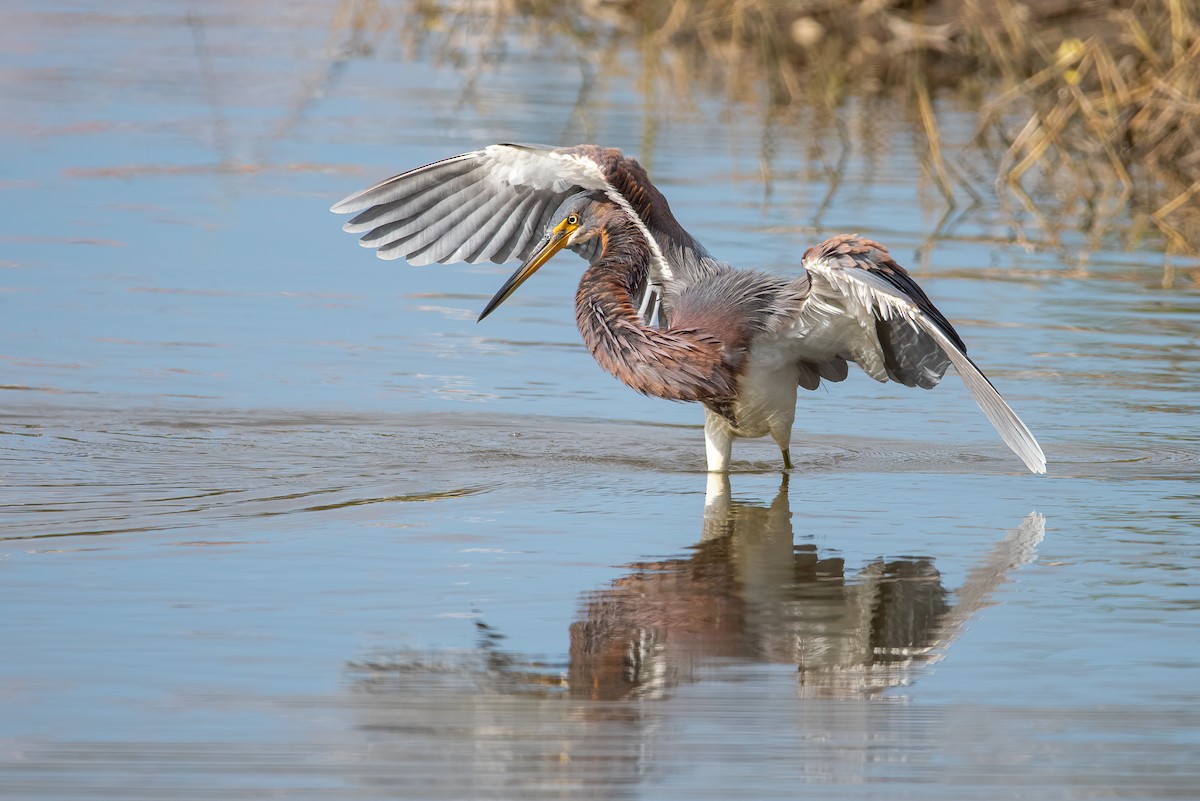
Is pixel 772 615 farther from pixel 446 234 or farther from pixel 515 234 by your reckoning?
pixel 446 234

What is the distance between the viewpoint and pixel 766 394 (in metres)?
6.86

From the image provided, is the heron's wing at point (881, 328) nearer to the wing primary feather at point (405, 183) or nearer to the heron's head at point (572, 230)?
the heron's head at point (572, 230)

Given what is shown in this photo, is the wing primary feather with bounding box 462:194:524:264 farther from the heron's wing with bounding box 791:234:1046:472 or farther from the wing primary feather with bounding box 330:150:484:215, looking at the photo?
the heron's wing with bounding box 791:234:1046:472

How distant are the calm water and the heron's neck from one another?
1.18 ft

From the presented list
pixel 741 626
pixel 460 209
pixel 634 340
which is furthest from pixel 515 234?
pixel 741 626

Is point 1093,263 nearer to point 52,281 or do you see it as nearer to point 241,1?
point 52,281

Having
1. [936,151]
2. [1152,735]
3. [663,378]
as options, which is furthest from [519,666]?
[936,151]

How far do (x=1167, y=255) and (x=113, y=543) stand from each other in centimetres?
746

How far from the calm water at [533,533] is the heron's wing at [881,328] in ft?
1.25

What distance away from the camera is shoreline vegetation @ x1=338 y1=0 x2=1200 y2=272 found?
12.8 meters

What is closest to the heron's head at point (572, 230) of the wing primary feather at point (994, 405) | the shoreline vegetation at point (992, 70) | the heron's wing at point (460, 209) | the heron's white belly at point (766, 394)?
the heron's wing at point (460, 209)

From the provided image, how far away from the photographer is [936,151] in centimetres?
1215

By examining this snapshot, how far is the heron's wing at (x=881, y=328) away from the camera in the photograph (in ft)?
20.0

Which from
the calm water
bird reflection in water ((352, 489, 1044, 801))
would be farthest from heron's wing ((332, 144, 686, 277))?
bird reflection in water ((352, 489, 1044, 801))
